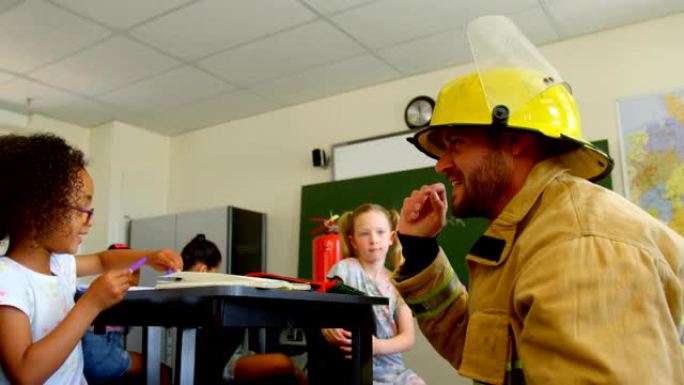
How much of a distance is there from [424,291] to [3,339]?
0.90 meters

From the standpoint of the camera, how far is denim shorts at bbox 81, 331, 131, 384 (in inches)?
61.9

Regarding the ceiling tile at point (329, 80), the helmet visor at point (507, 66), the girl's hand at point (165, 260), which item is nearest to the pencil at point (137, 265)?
the girl's hand at point (165, 260)

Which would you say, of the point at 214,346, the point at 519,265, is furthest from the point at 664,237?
the point at 214,346

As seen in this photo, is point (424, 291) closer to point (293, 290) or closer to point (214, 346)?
point (293, 290)

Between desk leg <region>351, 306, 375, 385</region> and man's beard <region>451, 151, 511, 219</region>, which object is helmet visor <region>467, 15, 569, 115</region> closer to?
man's beard <region>451, 151, 511, 219</region>

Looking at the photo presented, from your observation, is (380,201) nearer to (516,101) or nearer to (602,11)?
(602,11)

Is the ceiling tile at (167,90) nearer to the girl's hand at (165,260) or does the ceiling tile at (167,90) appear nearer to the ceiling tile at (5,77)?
the ceiling tile at (5,77)

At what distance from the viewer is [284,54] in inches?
144

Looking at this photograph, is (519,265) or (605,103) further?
(605,103)

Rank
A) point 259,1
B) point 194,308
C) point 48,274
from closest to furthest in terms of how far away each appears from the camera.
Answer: point 194,308 < point 48,274 < point 259,1

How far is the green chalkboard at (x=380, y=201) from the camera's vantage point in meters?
3.46

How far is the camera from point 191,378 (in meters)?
1.12

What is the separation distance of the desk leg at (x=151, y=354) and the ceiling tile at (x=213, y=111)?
2.84m

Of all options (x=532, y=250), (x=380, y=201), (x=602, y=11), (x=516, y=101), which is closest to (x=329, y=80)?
(x=380, y=201)
